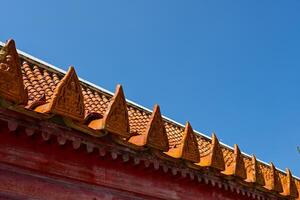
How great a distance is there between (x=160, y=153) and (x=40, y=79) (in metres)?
2.64

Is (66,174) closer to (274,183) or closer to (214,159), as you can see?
(214,159)

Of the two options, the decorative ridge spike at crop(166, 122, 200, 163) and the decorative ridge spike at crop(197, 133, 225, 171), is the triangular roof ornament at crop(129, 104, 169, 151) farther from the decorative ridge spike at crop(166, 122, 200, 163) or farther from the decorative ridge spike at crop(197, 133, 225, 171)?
the decorative ridge spike at crop(197, 133, 225, 171)

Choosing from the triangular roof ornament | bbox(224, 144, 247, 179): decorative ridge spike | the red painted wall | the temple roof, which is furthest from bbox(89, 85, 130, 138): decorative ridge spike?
bbox(224, 144, 247, 179): decorative ridge spike

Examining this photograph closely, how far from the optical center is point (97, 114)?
5633mm

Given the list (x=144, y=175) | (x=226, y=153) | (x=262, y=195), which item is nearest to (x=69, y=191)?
(x=144, y=175)

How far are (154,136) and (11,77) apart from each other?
2.40 meters

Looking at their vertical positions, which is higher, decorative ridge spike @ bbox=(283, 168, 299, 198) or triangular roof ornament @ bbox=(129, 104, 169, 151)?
decorative ridge spike @ bbox=(283, 168, 299, 198)

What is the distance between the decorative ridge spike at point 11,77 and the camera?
14.5 ft

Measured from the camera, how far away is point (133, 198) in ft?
19.8

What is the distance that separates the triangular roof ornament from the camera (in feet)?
19.1

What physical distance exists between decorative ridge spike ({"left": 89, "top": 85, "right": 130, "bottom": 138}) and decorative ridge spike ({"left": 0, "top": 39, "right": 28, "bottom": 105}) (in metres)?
1.17

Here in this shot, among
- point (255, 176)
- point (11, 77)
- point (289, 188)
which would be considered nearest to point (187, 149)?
point (255, 176)

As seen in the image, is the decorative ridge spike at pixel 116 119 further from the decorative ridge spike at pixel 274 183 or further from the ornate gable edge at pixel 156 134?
the decorative ridge spike at pixel 274 183

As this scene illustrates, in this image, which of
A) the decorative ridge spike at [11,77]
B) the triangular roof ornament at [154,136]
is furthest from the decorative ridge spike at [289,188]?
the decorative ridge spike at [11,77]
